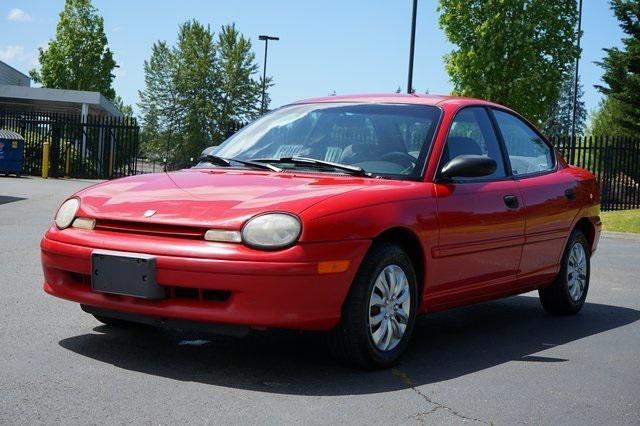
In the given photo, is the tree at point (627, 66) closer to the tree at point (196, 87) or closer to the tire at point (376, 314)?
the tire at point (376, 314)

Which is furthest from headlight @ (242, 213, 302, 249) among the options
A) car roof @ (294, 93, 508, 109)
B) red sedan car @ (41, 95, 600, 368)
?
car roof @ (294, 93, 508, 109)

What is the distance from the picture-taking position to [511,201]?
6.67 metres

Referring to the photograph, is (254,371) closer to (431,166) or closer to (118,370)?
(118,370)

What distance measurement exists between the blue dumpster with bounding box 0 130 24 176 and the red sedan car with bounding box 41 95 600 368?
25.1 metres

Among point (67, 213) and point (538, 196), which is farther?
point (538, 196)

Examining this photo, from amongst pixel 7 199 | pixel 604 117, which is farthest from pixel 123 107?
pixel 7 199

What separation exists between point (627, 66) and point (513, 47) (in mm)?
10231

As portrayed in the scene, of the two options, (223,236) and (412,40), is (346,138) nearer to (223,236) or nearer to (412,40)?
(223,236)

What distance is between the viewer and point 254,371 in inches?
207

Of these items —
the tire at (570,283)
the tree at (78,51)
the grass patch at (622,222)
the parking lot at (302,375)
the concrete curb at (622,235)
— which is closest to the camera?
the parking lot at (302,375)

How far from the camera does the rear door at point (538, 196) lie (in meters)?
6.98

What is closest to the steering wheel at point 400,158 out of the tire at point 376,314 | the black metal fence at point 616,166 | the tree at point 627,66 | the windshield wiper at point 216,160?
the tire at point 376,314

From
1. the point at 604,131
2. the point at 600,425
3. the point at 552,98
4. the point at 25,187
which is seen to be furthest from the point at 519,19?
the point at 600,425

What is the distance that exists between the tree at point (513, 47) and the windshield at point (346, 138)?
2798cm
